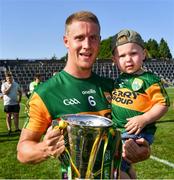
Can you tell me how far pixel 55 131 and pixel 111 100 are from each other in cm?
107

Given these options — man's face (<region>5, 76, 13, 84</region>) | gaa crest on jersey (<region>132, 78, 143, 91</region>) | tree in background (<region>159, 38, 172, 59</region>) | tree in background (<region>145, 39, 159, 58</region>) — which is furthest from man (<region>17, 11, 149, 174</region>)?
tree in background (<region>159, 38, 172, 59</region>)

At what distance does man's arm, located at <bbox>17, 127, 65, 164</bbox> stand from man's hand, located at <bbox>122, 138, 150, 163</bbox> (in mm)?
665

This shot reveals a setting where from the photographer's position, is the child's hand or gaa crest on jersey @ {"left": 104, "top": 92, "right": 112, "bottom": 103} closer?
the child's hand

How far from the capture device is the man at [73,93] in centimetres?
305

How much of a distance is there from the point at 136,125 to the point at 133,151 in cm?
31

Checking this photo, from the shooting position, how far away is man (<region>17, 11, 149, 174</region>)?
3.05 m

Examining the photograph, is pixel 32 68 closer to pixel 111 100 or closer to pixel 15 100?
pixel 15 100

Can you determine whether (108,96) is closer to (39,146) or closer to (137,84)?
(137,84)

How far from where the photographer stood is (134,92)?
11.7 feet

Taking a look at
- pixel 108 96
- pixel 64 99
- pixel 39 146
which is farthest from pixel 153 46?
pixel 39 146

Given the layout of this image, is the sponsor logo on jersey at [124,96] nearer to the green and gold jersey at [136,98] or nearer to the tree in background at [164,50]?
the green and gold jersey at [136,98]

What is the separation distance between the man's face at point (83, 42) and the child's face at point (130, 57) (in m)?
0.46

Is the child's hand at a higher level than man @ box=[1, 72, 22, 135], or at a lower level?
higher

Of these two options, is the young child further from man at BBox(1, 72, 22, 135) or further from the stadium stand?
the stadium stand
